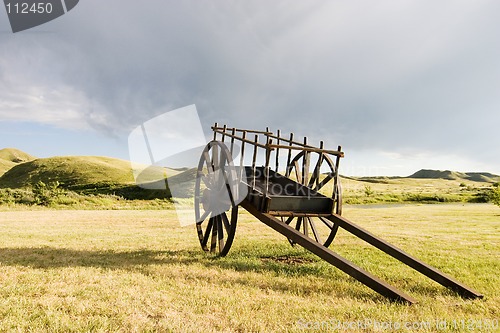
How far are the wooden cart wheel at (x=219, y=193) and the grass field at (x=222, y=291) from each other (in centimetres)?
57

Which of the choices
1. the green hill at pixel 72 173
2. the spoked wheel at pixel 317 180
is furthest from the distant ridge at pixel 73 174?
the spoked wheel at pixel 317 180

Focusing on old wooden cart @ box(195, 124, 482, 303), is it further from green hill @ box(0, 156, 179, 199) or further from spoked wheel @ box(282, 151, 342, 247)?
green hill @ box(0, 156, 179, 199)

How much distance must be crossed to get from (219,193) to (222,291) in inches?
107

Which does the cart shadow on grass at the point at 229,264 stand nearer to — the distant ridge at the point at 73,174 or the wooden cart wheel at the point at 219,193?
the wooden cart wheel at the point at 219,193

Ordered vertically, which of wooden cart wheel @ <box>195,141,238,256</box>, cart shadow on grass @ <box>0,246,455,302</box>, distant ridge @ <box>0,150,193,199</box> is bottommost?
cart shadow on grass @ <box>0,246,455,302</box>

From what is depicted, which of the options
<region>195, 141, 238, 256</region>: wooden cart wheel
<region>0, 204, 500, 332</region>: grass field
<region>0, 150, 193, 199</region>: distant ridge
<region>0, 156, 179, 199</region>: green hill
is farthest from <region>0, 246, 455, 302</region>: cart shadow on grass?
<region>0, 156, 179, 199</region>: green hill

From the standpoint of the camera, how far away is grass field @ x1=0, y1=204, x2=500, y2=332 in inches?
142

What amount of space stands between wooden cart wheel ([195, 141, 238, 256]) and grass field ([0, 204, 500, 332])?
1.87 feet

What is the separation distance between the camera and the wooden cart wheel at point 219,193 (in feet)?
21.3

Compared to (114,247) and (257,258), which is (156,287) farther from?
(114,247)

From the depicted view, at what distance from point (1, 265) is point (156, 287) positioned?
10.9ft

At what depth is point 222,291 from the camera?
4.76 meters

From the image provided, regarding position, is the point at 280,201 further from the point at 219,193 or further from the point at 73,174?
the point at 73,174

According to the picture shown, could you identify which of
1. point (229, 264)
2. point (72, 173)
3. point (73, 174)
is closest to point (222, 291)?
point (229, 264)
